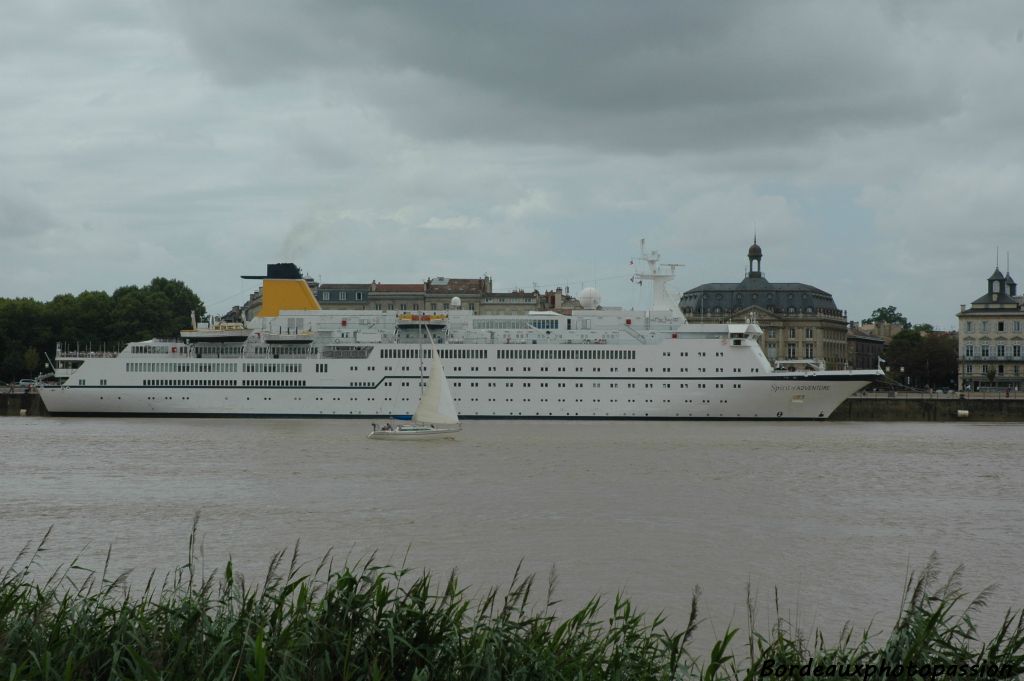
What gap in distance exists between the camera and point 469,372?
51.8m

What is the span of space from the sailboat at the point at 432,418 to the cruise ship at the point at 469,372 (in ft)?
34.8

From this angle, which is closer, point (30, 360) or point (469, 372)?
point (469, 372)

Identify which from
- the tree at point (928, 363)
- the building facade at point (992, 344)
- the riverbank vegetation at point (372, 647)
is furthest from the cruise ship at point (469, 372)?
the tree at point (928, 363)

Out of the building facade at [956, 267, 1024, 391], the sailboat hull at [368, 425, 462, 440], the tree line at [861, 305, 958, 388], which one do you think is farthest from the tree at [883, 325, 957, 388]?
the sailboat hull at [368, 425, 462, 440]

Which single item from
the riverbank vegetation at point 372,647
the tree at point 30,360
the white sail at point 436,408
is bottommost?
the riverbank vegetation at point 372,647

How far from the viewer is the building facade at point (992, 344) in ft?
260

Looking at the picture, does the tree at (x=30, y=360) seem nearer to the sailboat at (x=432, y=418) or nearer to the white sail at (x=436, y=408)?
the sailboat at (x=432, y=418)

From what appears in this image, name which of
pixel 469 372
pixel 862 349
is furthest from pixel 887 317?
pixel 469 372

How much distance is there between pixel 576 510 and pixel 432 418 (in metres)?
18.3

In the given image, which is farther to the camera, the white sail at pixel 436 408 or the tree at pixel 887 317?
the tree at pixel 887 317

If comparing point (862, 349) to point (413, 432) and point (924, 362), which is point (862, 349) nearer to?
point (924, 362)

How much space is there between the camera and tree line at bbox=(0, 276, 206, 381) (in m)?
72.6

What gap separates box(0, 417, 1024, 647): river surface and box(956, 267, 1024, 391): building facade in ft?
141

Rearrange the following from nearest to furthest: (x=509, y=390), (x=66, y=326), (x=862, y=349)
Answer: (x=509, y=390)
(x=66, y=326)
(x=862, y=349)
